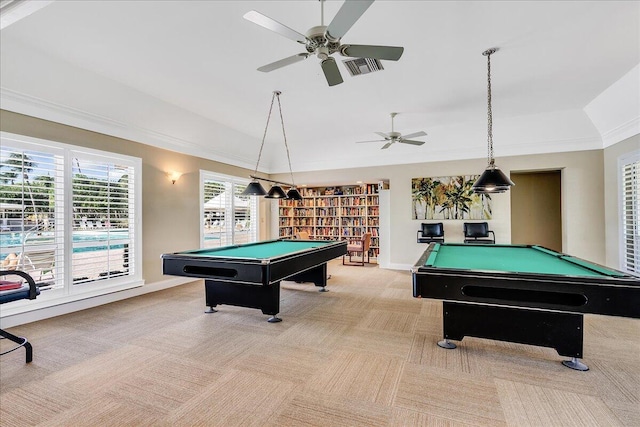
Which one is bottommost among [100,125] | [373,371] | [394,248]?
[373,371]

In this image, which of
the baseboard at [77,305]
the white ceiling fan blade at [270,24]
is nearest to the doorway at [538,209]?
the white ceiling fan blade at [270,24]

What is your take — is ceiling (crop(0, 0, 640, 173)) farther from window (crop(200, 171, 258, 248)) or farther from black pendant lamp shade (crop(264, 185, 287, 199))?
black pendant lamp shade (crop(264, 185, 287, 199))

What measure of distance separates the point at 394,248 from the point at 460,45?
15.4 feet

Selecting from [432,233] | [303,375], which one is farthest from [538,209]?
[303,375]

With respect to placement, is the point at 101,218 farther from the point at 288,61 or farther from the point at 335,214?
the point at 335,214

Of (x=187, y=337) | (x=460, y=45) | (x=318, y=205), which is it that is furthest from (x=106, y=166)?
(x=318, y=205)

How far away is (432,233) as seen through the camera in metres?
6.55

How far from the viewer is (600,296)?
7.08ft

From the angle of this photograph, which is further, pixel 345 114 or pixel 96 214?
pixel 345 114

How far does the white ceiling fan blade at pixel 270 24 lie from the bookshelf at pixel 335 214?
6449 mm

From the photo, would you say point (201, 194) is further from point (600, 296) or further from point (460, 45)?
point (600, 296)

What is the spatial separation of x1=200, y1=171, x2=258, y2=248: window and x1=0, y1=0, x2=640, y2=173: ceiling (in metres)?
0.69

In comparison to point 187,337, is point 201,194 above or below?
above

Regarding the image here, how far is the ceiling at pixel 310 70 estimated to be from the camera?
110 inches
